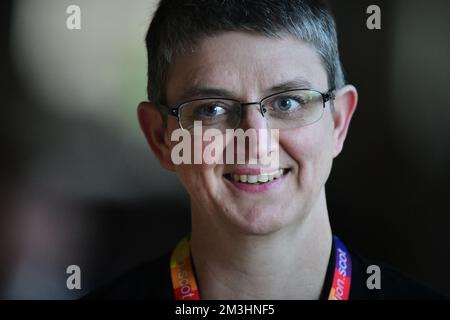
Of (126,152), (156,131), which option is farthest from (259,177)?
(126,152)

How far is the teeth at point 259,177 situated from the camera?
1501 millimetres

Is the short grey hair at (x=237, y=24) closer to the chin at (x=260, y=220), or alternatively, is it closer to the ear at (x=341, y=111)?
the ear at (x=341, y=111)

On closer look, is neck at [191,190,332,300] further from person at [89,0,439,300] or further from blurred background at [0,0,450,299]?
blurred background at [0,0,450,299]

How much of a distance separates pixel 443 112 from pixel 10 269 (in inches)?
63.1

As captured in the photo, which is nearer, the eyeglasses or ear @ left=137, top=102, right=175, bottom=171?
the eyeglasses

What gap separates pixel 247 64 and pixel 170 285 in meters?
0.68

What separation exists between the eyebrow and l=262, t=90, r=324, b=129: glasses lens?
1 cm

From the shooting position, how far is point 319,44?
1532 millimetres

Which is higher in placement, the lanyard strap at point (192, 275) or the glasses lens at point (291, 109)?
the glasses lens at point (291, 109)

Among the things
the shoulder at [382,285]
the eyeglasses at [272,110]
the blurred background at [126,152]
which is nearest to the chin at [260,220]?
the eyeglasses at [272,110]

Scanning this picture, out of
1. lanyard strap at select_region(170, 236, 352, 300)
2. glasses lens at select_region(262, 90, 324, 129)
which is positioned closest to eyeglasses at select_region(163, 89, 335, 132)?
glasses lens at select_region(262, 90, 324, 129)

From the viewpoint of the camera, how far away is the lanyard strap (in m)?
1.64

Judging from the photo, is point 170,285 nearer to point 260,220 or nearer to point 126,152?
point 260,220

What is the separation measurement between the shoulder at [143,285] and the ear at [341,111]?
0.60m
